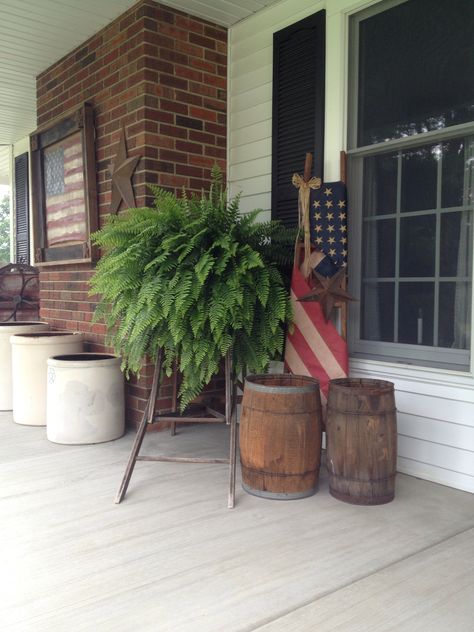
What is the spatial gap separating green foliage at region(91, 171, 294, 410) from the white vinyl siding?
2.28ft

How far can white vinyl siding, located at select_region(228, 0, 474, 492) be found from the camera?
9.07ft

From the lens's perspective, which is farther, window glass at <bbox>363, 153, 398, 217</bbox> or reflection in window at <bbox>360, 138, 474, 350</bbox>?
window glass at <bbox>363, 153, 398, 217</bbox>

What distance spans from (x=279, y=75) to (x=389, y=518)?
2.68 m

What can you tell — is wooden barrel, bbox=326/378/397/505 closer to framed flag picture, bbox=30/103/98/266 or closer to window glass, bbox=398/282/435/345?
window glass, bbox=398/282/435/345

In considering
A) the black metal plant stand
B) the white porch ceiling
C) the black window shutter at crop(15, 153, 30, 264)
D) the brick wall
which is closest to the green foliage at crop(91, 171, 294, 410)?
the black metal plant stand

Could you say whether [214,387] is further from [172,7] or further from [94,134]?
[172,7]

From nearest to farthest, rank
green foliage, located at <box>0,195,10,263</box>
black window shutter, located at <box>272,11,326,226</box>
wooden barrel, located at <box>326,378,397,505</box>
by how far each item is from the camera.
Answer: wooden barrel, located at <box>326,378,397,505</box>, black window shutter, located at <box>272,11,326,226</box>, green foliage, located at <box>0,195,10,263</box>

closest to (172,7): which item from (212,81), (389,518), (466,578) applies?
(212,81)

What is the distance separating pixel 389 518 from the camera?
7.88ft

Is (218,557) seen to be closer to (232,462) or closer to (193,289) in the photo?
(232,462)

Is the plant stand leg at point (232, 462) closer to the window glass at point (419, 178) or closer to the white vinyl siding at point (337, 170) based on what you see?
the white vinyl siding at point (337, 170)

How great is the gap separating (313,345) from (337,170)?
1016mm

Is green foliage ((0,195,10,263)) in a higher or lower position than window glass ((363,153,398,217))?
higher

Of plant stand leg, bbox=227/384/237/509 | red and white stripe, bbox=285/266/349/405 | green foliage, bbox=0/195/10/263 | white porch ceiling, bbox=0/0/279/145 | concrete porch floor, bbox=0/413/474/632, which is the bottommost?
concrete porch floor, bbox=0/413/474/632
